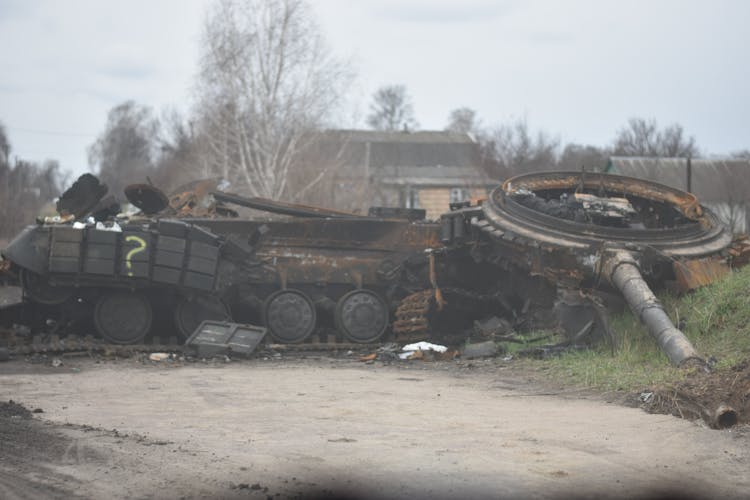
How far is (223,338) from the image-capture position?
14414 mm

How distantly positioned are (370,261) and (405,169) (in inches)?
1992

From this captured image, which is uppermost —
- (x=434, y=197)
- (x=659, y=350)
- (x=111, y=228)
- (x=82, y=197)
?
(x=434, y=197)

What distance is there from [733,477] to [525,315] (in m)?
9.06

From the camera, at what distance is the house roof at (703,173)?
29589mm

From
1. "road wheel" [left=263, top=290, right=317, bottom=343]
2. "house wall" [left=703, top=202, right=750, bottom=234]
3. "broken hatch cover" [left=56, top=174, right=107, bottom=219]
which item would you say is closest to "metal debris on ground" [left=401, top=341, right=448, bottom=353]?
"road wheel" [left=263, top=290, right=317, bottom=343]

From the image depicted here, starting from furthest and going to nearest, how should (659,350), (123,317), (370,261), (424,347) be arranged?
(370,261)
(123,317)
(424,347)
(659,350)

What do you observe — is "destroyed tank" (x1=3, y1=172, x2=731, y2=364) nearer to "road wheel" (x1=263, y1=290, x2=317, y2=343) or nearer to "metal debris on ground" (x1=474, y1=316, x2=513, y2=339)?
"road wheel" (x1=263, y1=290, x2=317, y2=343)

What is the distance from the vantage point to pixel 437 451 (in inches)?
278

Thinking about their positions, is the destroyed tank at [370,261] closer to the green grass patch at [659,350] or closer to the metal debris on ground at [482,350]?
the green grass patch at [659,350]

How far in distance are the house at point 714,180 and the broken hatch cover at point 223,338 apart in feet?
44.7

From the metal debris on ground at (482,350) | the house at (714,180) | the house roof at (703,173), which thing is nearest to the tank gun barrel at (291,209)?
the metal debris on ground at (482,350)

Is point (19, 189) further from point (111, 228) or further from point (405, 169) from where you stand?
point (111, 228)

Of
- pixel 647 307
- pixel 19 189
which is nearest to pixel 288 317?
pixel 647 307

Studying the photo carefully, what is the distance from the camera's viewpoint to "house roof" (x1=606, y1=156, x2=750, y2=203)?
29589 millimetres
